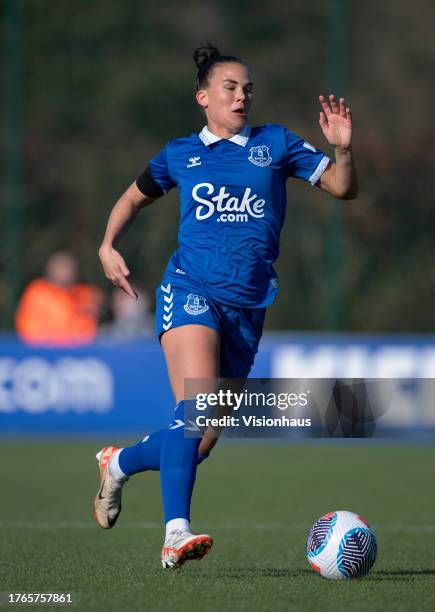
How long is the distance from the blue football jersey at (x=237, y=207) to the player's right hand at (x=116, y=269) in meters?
0.22

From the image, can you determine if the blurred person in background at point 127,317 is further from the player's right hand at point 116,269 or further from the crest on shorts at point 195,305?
the crest on shorts at point 195,305

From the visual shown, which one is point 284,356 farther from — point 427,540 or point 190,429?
point 190,429

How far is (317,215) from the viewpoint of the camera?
16797 mm

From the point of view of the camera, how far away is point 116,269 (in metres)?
5.44

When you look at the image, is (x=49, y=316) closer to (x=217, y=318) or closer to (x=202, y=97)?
(x=202, y=97)

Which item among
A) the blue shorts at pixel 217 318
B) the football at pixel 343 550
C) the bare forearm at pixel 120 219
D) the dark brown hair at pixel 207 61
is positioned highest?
the dark brown hair at pixel 207 61

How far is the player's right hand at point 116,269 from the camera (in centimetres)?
540

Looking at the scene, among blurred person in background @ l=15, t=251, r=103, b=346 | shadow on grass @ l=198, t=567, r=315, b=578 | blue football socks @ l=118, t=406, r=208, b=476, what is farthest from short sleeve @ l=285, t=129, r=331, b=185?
blurred person in background @ l=15, t=251, r=103, b=346

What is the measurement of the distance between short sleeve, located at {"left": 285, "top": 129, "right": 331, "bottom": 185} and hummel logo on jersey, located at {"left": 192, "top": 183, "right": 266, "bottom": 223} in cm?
27

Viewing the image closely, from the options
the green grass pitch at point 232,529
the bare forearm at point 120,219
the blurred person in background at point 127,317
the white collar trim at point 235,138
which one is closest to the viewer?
the green grass pitch at point 232,529

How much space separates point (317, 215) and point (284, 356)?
12.2 feet

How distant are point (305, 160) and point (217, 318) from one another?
2.64 ft

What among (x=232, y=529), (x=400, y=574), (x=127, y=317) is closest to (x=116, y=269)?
(x=400, y=574)

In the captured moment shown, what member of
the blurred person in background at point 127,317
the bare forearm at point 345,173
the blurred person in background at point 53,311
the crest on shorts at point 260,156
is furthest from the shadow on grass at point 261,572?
the blurred person in background at point 127,317
